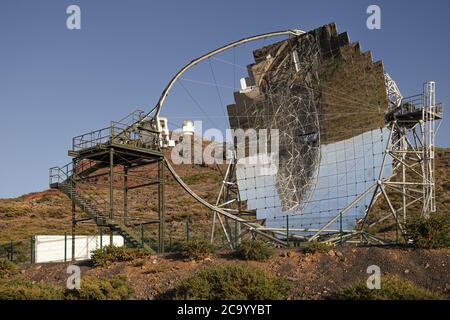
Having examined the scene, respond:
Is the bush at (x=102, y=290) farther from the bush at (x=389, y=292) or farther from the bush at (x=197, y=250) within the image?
the bush at (x=389, y=292)

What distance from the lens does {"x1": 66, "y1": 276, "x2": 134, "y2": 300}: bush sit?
74.9 feet

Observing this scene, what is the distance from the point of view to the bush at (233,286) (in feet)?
68.9

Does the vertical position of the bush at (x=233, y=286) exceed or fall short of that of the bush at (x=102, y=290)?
it exceeds it

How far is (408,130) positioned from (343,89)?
3.88m

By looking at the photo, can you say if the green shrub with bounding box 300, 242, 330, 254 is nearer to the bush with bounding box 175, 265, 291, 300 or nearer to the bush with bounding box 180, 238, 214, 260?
the bush with bounding box 175, 265, 291, 300

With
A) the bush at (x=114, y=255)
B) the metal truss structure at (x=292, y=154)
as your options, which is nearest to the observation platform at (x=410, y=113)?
the metal truss structure at (x=292, y=154)

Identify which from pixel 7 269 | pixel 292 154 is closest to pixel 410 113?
pixel 292 154

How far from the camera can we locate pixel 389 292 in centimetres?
1922

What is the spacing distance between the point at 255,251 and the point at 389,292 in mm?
8240

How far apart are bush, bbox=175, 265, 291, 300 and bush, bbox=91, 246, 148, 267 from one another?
7.25m

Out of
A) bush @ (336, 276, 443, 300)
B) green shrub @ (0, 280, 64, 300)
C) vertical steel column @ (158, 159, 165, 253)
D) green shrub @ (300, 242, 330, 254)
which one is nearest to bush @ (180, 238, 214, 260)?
green shrub @ (300, 242, 330, 254)

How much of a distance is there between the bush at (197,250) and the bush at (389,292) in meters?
8.52
